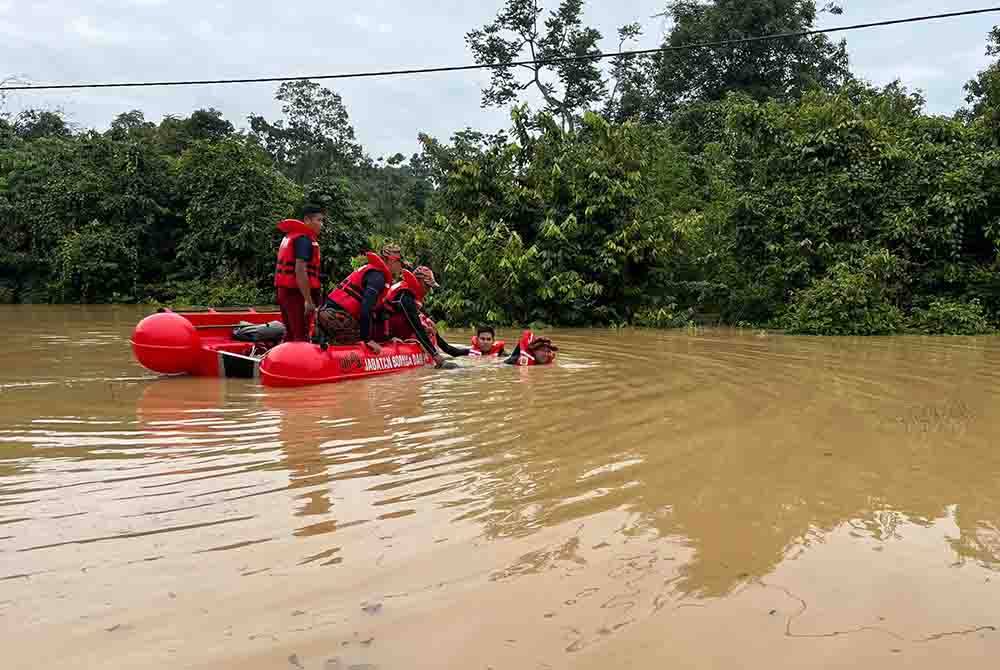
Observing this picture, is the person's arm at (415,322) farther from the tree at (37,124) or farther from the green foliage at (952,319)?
the tree at (37,124)

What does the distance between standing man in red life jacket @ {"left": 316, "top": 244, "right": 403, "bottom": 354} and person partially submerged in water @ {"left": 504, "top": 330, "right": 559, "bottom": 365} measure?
1.66 meters

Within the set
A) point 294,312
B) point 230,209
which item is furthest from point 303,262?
point 230,209

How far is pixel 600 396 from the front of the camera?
22.4ft

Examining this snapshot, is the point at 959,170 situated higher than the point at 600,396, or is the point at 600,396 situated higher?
the point at 959,170

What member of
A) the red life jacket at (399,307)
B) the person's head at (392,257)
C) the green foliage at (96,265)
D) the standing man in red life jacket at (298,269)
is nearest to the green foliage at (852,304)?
the red life jacket at (399,307)

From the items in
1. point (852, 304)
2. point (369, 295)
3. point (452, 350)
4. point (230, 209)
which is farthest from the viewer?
point (230, 209)

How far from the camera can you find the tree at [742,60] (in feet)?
101

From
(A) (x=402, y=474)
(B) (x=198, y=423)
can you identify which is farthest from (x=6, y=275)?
(A) (x=402, y=474)

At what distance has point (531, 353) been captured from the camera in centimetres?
941

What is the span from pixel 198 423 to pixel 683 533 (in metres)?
3.70

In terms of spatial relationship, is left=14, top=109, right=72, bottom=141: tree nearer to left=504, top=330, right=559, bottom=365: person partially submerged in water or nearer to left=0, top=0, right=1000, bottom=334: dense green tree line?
left=0, top=0, right=1000, bottom=334: dense green tree line

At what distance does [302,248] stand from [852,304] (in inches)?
415

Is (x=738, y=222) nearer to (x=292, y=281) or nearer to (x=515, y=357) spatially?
(x=515, y=357)

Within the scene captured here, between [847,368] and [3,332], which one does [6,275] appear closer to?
[3,332]
